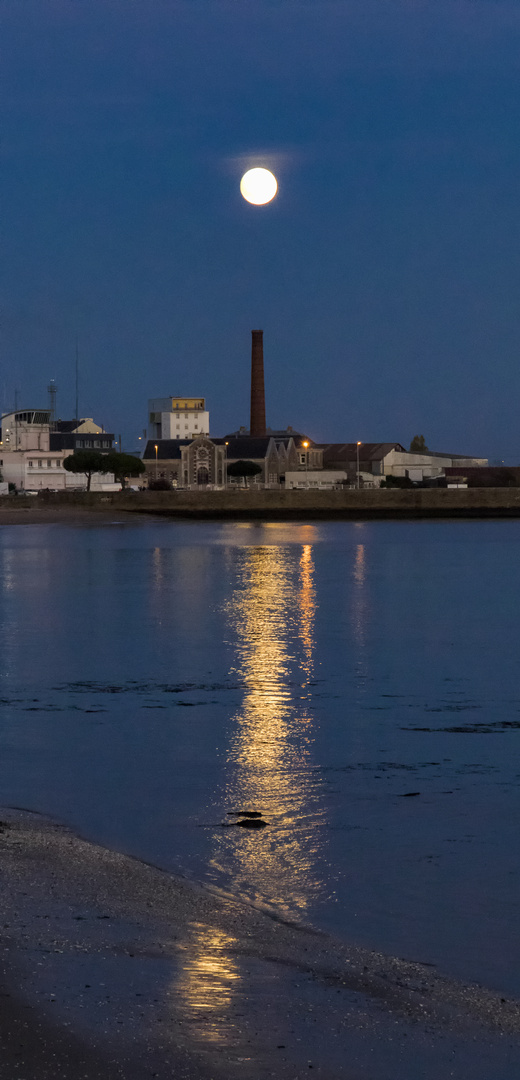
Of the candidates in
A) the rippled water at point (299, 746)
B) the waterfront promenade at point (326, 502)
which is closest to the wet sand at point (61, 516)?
the waterfront promenade at point (326, 502)

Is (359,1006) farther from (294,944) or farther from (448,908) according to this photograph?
(448,908)

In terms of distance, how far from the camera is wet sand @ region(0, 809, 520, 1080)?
5695 mm

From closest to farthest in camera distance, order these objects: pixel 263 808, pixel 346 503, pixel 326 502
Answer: pixel 263 808 < pixel 326 502 < pixel 346 503

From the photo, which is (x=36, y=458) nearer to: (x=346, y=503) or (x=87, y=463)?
(x=87, y=463)

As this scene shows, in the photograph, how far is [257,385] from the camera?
5315 inches

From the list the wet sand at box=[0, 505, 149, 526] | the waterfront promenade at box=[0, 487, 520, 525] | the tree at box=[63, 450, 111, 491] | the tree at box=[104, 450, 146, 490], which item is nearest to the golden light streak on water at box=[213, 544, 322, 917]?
the wet sand at box=[0, 505, 149, 526]

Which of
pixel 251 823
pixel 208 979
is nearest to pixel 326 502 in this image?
pixel 251 823

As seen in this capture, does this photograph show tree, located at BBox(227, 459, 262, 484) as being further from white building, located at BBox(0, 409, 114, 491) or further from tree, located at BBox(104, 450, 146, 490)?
white building, located at BBox(0, 409, 114, 491)

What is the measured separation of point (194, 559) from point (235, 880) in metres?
49.7

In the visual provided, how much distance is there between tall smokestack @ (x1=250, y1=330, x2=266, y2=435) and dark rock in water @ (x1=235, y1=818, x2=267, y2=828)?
125 m

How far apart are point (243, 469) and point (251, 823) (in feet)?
391

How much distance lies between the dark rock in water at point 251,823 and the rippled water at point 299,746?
0.16 metres

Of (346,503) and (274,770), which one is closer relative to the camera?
(274,770)

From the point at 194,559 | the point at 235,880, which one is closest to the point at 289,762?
the point at 235,880
